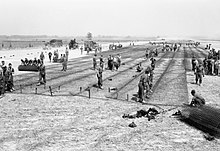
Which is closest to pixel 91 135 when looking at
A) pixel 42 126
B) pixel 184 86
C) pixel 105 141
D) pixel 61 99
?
pixel 105 141

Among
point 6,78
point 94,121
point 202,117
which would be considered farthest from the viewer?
point 6,78

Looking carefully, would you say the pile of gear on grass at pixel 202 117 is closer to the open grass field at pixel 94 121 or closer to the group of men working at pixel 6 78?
the open grass field at pixel 94 121

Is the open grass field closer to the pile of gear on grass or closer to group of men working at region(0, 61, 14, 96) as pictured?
the pile of gear on grass

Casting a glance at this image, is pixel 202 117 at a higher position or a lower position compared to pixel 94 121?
higher

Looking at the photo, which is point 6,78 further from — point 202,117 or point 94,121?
point 202,117

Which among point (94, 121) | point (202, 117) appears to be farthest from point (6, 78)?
point (202, 117)

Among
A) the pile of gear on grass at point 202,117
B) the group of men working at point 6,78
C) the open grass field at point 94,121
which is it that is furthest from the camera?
the group of men working at point 6,78

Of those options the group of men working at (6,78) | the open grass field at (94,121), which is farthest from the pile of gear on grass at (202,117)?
the group of men working at (6,78)

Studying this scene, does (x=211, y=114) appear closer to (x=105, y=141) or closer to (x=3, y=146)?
(x=105, y=141)

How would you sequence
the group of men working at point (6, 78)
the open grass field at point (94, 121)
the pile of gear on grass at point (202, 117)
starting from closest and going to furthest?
1. the open grass field at point (94, 121)
2. the pile of gear on grass at point (202, 117)
3. the group of men working at point (6, 78)

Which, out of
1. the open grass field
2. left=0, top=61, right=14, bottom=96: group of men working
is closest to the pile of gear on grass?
the open grass field

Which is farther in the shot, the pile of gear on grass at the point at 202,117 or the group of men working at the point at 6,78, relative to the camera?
the group of men working at the point at 6,78

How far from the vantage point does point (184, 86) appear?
23797 millimetres

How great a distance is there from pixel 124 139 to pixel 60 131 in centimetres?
281
